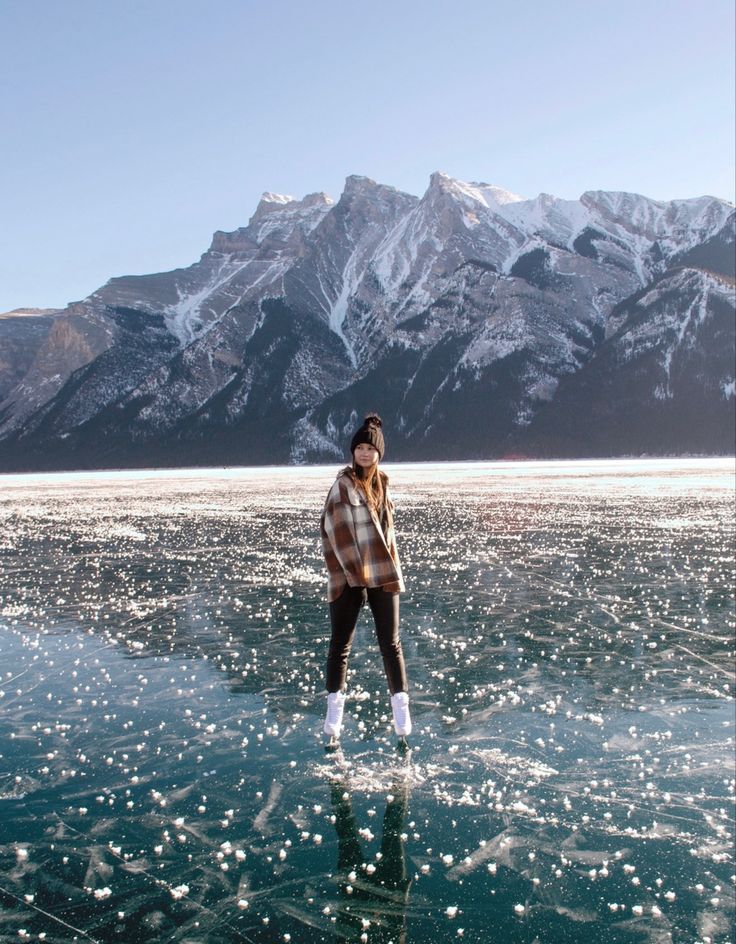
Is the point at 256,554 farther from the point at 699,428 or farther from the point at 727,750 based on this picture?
the point at 699,428

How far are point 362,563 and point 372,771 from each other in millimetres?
1949

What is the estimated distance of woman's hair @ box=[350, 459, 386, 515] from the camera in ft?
23.1

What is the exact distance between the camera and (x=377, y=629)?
716cm

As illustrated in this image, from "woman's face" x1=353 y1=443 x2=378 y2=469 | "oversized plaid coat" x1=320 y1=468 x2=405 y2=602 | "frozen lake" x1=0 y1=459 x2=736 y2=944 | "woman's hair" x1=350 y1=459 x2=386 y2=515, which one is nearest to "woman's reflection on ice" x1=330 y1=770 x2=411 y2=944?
"frozen lake" x1=0 y1=459 x2=736 y2=944

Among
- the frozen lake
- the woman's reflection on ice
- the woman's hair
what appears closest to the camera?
the woman's reflection on ice

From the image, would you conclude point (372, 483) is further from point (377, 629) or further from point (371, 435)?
point (377, 629)

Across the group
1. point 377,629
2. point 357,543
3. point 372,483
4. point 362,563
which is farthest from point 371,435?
point 377,629

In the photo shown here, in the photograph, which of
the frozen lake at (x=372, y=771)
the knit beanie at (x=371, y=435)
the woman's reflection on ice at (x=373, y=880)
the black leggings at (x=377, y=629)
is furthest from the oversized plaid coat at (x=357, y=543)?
the woman's reflection on ice at (x=373, y=880)

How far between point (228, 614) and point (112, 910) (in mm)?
8358

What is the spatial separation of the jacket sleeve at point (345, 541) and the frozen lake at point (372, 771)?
70.5 inches

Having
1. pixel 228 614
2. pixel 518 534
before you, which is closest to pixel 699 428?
pixel 518 534

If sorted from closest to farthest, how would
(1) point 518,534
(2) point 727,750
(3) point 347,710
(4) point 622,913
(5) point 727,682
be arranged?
(4) point 622,913, (2) point 727,750, (3) point 347,710, (5) point 727,682, (1) point 518,534

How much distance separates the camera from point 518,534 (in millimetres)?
23859

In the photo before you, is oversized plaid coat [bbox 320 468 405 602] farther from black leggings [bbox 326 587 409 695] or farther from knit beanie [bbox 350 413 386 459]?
knit beanie [bbox 350 413 386 459]
